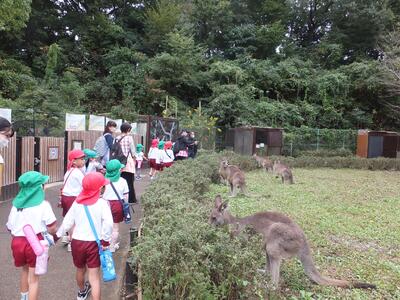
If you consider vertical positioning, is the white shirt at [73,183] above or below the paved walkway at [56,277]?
above

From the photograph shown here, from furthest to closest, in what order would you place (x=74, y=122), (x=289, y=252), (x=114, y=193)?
(x=74, y=122) < (x=114, y=193) < (x=289, y=252)

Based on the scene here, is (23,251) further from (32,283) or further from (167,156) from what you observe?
(167,156)

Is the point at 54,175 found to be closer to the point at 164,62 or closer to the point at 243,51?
the point at 164,62

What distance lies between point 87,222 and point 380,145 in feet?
82.8

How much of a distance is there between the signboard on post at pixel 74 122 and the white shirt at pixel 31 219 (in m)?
8.99

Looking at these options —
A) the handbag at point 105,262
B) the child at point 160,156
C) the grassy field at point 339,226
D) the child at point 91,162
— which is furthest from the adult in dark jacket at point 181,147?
the handbag at point 105,262

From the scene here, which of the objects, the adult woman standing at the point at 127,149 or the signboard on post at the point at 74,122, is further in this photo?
the signboard on post at the point at 74,122

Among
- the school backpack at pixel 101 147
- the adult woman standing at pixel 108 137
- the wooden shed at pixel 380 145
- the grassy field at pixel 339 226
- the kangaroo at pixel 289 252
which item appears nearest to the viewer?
the kangaroo at pixel 289 252

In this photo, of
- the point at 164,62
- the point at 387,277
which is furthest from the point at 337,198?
the point at 164,62

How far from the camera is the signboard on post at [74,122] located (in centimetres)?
Answer: 1265

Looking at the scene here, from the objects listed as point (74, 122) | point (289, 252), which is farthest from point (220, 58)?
point (289, 252)

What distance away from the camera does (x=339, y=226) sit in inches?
327

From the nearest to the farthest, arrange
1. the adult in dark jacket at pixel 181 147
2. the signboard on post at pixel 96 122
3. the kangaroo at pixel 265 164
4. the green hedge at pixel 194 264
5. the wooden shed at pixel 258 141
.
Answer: the green hedge at pixel 194 264 → the adult in dark jacket at pixel 181 147 → the signboard on post at pixel 96 122 → the kangaroo at pixel 265 164 → the wooden shed at pixel 258 141

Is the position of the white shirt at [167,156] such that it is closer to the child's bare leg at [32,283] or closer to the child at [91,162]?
the child at [91,162]
